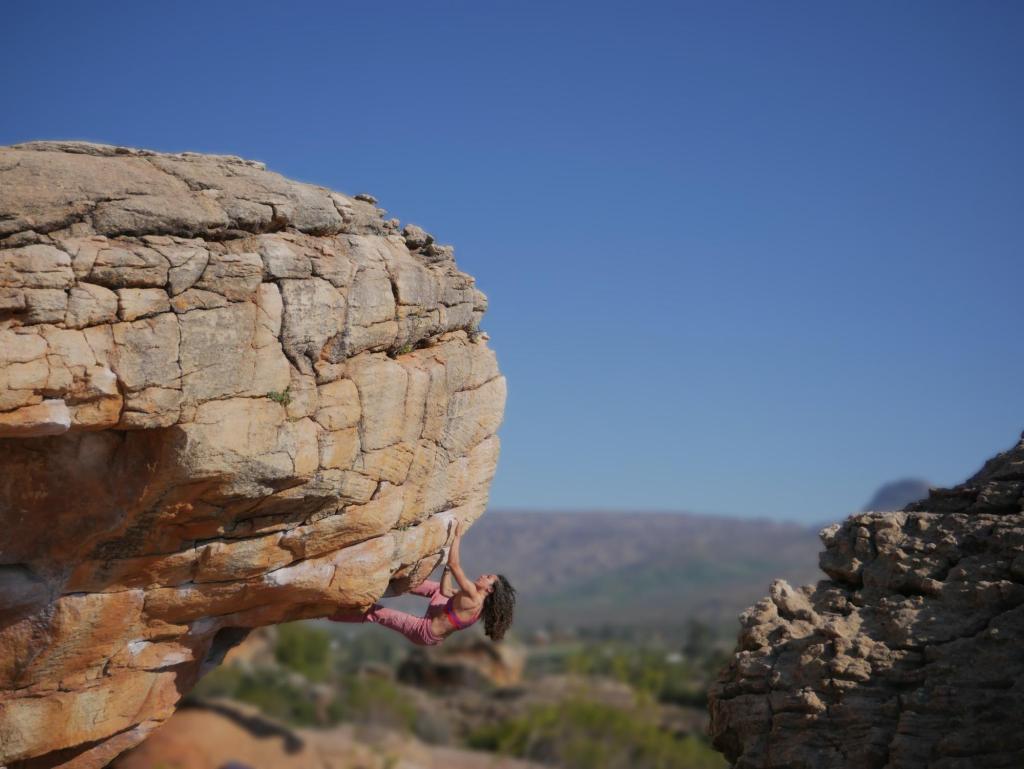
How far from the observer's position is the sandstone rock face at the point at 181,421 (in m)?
8.76

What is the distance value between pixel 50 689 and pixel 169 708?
137cm

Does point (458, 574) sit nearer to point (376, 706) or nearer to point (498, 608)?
point (498, 608)

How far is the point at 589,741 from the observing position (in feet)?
109

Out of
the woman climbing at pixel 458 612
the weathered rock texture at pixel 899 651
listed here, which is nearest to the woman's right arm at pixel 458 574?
the woman climbing at pixel 458 612

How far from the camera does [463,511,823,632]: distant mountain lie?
311 feet

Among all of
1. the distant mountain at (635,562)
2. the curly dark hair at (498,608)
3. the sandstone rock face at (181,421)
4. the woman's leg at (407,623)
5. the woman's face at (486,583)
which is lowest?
the distant mountain at (635,562)

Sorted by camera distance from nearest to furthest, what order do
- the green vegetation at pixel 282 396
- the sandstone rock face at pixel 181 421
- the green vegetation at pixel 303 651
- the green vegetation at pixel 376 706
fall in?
the sandstone rock face at pixel 181 421 < the green vegetation at pixel 282 396 < the green vegetation at pixel 376 706 < the green vegetation at pixel 303 651

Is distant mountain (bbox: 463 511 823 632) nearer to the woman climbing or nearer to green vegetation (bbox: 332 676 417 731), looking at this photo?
green vegetation (bbox: 332 676 417 731)

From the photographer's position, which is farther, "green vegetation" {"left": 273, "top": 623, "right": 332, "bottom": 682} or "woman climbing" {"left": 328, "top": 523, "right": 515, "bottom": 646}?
"green vegetation" {"left": 273, "top": 623, "right": 332, "bottom": 682}

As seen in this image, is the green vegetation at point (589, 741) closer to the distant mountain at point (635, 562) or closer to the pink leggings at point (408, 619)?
the pink leggings at point (408, 619)

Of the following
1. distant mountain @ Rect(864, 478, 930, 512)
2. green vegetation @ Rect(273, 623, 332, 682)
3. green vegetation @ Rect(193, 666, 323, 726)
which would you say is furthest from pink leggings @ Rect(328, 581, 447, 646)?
distant mountain @ Rect(864, 478, 930, 512)

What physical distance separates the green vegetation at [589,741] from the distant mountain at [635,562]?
4287 centimetres

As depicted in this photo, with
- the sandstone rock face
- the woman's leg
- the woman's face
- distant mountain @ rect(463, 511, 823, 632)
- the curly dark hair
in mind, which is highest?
the sandstone rock face

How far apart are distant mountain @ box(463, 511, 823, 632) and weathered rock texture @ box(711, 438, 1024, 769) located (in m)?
67.6
